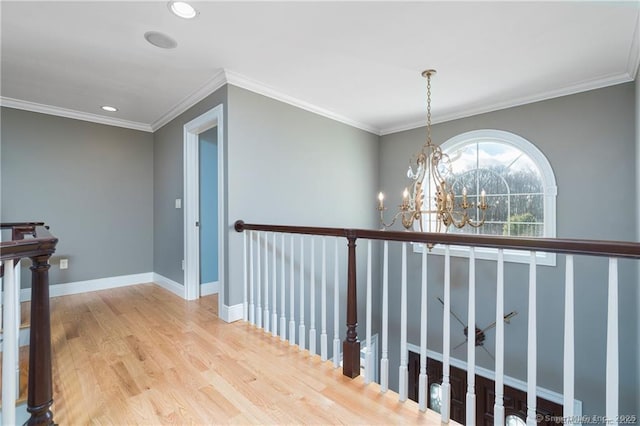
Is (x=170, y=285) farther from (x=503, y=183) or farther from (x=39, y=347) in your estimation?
(x=503, y=183)

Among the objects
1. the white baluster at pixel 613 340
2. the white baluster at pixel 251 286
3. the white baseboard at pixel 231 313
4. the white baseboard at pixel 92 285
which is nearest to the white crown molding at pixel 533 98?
the white baluster at pixel 613 340

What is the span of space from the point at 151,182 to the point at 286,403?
12.4 feet

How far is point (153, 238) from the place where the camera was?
167 inches

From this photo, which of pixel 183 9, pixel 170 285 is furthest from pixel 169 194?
pixel 183 9

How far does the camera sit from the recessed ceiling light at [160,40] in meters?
2.09

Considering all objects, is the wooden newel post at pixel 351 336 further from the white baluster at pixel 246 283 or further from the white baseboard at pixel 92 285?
the white baseboard at pixel 92 285

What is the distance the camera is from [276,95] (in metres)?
3.09

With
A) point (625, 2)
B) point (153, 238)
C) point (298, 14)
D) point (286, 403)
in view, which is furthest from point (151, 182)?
point (625, 2)

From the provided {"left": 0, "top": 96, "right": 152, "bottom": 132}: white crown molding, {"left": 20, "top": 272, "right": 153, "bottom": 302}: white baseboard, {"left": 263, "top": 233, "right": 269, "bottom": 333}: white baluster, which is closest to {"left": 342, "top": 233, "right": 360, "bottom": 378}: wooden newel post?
{"left": 263, "top": 233, "right": 269, "bottom": 333}: white baluster

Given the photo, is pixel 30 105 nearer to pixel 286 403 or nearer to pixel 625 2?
pixel 286 403

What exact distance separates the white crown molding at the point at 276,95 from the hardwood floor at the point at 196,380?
7.34ft

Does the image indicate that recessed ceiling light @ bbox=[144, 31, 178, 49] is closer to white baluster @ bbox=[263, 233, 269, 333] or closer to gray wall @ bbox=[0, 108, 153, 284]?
white baluster @ bbox=[263, 233, 269, 333]

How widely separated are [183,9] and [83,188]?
9.83 ft

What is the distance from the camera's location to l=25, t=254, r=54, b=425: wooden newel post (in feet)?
3.76
